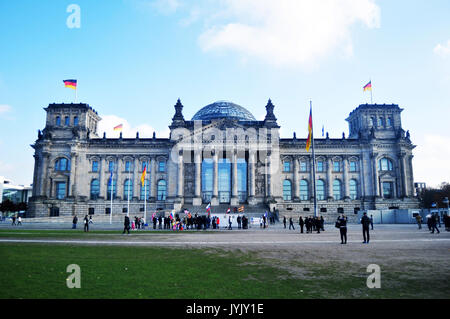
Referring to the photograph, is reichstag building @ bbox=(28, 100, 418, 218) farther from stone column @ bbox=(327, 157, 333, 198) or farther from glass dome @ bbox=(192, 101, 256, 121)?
glass dome @ bbox=(192, 101, 256, 121)

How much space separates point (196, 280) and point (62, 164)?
232 feet

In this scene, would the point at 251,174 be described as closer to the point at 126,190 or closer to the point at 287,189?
the point at 287,189

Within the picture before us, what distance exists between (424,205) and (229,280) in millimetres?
115314

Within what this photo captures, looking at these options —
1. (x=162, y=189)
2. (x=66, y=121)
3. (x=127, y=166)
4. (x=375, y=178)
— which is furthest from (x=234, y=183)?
(x=66, y=121)

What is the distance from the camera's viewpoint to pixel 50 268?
10070mm

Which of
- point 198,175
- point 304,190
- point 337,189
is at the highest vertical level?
point 198,175

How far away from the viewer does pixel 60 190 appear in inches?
2717

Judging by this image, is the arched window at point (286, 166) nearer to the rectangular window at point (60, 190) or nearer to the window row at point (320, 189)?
the window row at point (320, 189)

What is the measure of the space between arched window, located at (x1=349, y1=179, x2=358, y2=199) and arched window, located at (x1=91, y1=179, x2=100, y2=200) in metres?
56.7

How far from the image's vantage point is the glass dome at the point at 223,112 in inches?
3103

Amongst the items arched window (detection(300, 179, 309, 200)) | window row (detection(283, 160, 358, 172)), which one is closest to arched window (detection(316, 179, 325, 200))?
arched window (detection(300, 179, 309, 200))

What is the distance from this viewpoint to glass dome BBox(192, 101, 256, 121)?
7881 centimetres

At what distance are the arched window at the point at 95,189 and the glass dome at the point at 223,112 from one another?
1149 inches
